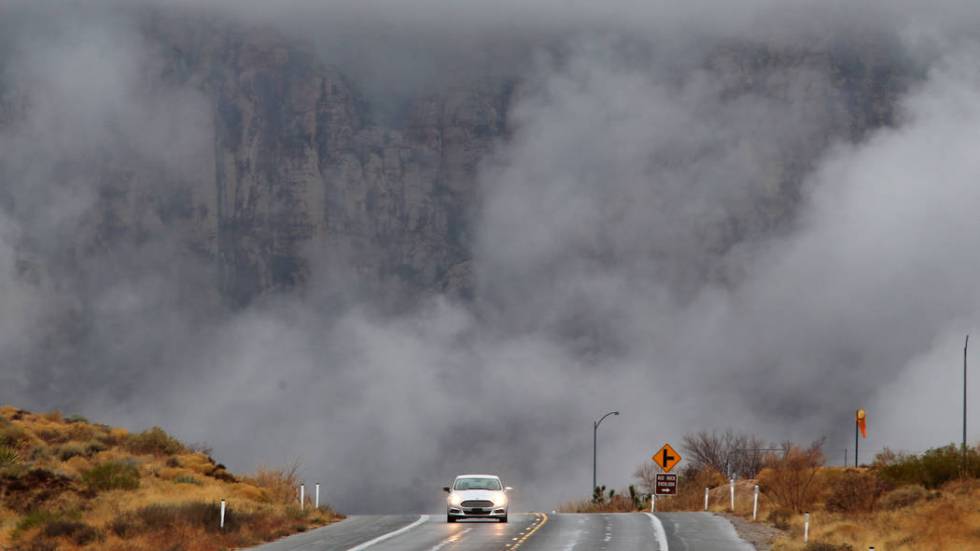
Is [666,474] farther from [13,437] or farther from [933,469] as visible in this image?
[13,437]

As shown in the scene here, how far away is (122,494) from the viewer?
51531mm

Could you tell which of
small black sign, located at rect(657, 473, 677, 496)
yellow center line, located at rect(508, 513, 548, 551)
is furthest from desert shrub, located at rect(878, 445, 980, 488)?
yellow center line, located at rect(508, 513, 548, 551)

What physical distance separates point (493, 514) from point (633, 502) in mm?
39471

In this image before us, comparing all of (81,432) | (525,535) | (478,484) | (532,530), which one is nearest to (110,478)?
(478,484)

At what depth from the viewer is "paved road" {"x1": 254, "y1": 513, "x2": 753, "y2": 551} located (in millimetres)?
37500

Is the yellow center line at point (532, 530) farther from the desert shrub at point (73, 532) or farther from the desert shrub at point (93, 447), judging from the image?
the desert shrub at point (93, 447)

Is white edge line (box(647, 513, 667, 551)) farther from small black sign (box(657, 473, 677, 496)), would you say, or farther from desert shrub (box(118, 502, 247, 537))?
small black sign (box(657, 473, 677, 496))

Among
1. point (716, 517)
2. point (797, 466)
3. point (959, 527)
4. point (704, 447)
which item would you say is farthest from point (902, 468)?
point (704, 447)

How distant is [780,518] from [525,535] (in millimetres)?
11633

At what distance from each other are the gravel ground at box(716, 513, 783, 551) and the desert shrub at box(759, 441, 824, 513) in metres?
7.54

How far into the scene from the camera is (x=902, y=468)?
6944 cm

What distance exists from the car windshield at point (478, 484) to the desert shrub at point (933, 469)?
24.8 metres

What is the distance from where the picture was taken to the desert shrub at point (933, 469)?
6838cm

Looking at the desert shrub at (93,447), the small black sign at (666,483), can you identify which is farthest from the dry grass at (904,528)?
the desert shrub at (93,447)
